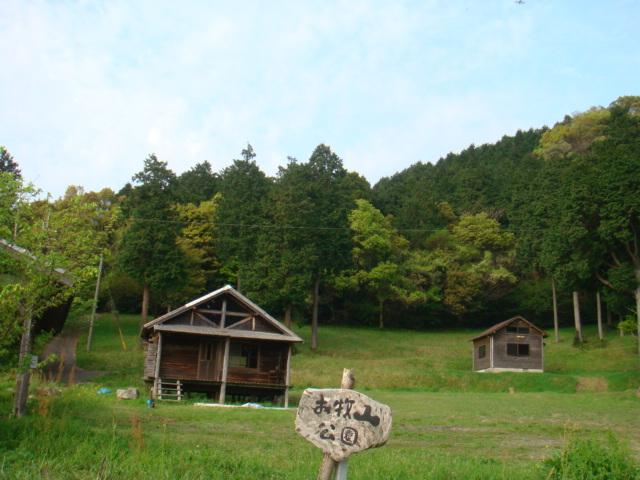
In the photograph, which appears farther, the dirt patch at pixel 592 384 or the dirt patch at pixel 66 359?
the dirt patch at pixel 592 384

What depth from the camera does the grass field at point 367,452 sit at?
9.70 m

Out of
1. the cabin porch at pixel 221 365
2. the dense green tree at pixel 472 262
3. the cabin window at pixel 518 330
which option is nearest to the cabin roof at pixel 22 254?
the cabin porch at pixel 221 365

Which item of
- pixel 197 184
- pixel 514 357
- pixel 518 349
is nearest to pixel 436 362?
pixel 514 357

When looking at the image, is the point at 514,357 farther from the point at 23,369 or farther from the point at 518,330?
the point at 23,369

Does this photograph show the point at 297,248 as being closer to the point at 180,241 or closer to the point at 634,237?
the point at 180,241

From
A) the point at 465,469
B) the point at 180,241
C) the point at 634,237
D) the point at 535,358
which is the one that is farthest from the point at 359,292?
the point at 465,469

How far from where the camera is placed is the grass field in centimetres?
970

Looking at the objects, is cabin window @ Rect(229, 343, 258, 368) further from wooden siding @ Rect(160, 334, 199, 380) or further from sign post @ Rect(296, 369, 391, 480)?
sign post @ Rect(296, 369, 391, 480)

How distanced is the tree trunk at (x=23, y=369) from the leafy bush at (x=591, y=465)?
30.0 feet

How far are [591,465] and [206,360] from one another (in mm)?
24482

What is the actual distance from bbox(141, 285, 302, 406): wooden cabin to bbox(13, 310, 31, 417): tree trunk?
49.5 feet

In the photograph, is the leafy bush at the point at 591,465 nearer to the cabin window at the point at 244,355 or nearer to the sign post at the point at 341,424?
the sign post at the point at 341,424

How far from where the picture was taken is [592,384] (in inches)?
1551

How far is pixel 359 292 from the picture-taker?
68.6 metres
